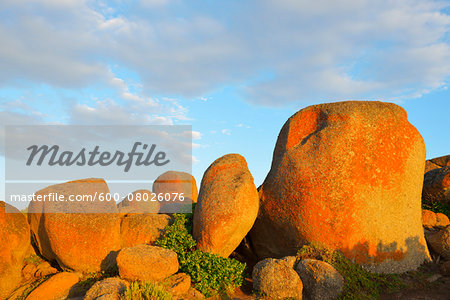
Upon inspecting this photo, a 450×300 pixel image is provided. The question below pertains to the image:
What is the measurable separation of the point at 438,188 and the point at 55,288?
55.1ft

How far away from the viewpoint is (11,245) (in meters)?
11.0

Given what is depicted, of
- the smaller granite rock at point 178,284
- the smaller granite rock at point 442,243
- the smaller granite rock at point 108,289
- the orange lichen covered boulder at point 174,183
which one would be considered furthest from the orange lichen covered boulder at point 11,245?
the smaller granite rock at point 442,243

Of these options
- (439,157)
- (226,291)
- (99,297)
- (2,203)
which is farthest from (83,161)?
(439,157)

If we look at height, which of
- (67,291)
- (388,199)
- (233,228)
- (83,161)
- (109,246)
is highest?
(83,161)

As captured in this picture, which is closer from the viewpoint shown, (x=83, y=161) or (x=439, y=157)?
(x=83, y=161)

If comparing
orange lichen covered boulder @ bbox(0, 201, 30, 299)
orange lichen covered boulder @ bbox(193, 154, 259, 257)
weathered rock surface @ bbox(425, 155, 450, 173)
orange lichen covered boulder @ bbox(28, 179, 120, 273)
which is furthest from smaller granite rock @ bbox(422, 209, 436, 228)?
orange lichen covered boulder @ bbox(0, 201, 30, 299)

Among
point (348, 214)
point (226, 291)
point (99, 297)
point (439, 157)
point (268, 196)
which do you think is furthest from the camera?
point (439, 157)

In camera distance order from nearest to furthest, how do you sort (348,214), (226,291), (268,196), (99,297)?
1. (99,297)
2. (226,291)
3. (348,214)
4. (268,196)

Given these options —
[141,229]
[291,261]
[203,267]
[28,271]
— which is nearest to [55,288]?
[28,271]

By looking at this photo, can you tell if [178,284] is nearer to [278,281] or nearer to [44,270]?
[278,281]

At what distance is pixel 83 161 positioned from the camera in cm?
1262

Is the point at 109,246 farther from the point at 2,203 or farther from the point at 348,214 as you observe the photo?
the point at 348,214

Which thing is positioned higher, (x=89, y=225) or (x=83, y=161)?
(x=83, y=161)

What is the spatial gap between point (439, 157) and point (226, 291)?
21.4 metres
